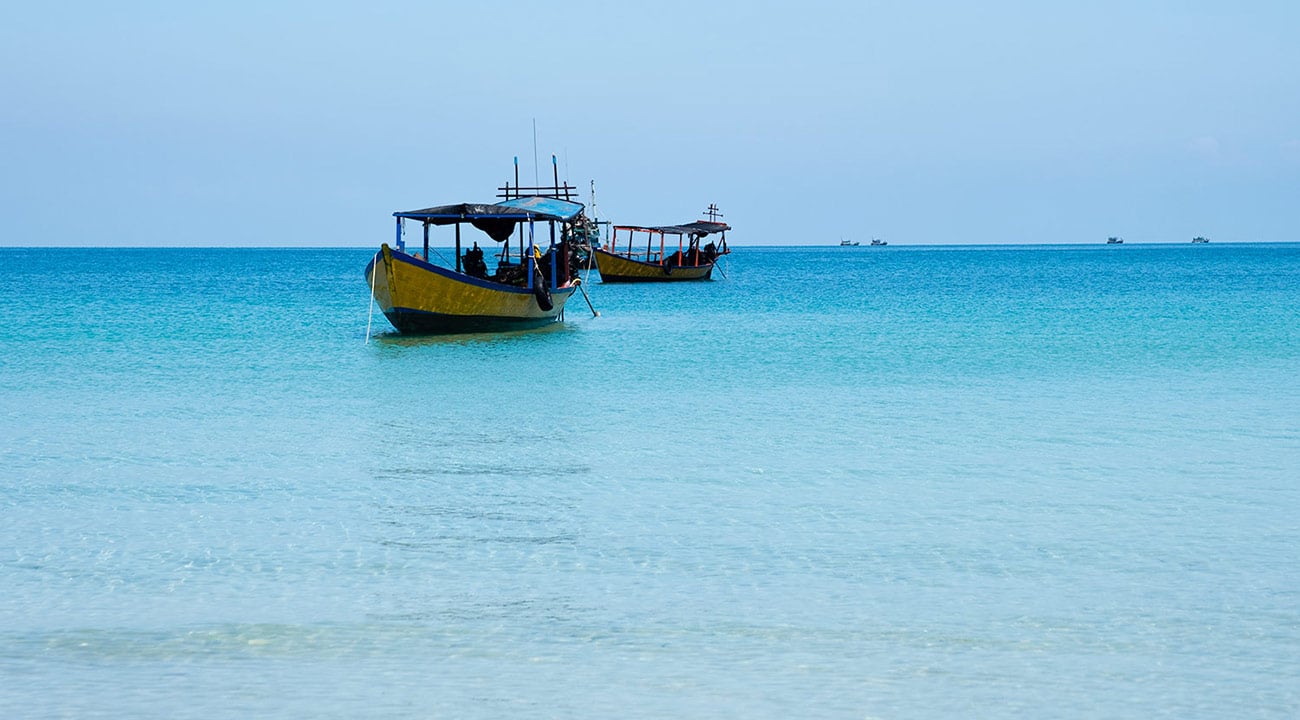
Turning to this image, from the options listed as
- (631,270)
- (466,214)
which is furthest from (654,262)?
(466,214)

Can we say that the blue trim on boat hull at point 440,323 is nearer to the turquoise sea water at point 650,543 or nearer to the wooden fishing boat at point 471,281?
the wooden fishing boat at point 471,281

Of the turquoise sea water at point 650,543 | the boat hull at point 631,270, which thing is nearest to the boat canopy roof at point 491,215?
the turquoise sea water at point 650,543

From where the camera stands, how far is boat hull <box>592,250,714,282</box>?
5316cm

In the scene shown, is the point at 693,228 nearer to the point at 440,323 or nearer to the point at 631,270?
the point at 631,270

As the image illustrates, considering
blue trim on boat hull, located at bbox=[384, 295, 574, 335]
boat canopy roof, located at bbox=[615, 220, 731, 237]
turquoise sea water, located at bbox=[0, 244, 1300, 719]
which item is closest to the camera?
turquoise sea water, located at bbox=[0, 244, 1300, 719]

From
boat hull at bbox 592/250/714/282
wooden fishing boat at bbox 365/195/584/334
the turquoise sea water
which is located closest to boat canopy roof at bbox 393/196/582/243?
wooden fishing boat at bbox 365/195/584/334

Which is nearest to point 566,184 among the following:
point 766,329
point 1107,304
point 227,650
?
point 766,329

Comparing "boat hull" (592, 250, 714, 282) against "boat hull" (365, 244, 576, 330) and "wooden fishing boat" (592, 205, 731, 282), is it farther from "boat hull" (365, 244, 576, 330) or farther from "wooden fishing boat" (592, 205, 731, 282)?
"boat hull" (365, 244, 576, 330)

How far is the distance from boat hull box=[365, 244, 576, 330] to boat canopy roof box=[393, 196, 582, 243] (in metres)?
1.15

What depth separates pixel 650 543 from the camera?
7.91 metres

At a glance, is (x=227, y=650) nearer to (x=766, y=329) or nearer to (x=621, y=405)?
(x=621, y=405)

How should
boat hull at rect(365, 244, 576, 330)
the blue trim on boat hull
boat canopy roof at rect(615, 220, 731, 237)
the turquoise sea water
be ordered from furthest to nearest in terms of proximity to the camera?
boat canopy roof at rect(615, 220, 731, 237), the blue trim on boat hull, boat hull at rect(365, 244, 576, 330), the turquoise sea water

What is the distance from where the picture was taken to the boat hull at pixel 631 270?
5316 centimetres

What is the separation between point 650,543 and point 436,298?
15.6 m
